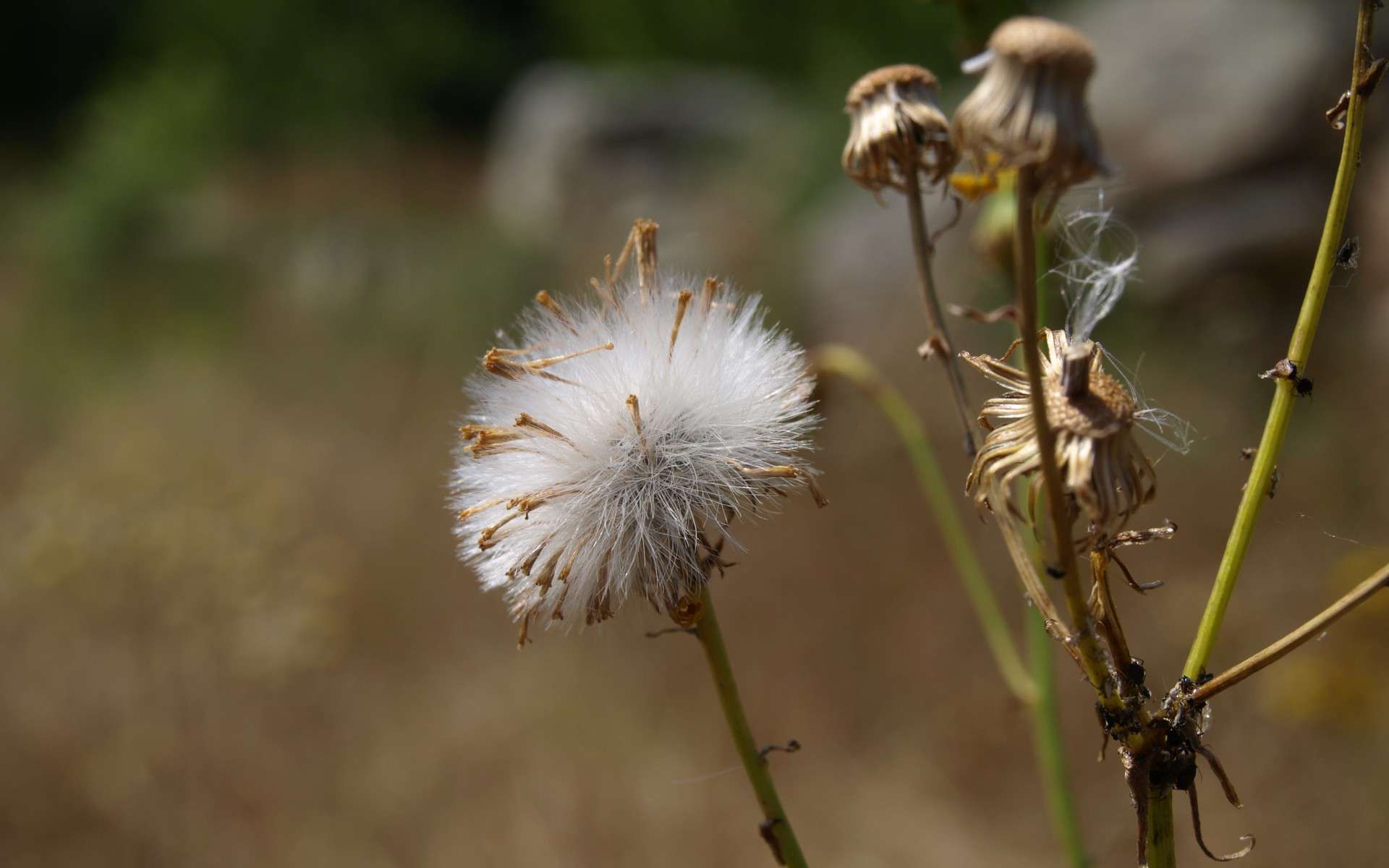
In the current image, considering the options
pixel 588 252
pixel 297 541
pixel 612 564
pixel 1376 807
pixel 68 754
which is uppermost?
pixel 588 252

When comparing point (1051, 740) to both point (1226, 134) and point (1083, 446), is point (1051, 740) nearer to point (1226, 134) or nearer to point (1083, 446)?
point (1083, 446)

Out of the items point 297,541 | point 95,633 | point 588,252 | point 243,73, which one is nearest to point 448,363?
point 588,252

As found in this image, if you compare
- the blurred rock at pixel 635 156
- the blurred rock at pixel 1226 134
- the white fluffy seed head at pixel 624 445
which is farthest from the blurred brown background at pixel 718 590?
the blurred rock at pixel 635 156

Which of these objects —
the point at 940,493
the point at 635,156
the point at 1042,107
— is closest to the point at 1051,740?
the point at 940,493

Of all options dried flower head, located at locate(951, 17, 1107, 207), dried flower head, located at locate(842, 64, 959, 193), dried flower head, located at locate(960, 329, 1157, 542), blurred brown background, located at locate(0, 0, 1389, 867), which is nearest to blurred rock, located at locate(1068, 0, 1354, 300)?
blurred brown background, located at locate(0, 0, 1389, 867)

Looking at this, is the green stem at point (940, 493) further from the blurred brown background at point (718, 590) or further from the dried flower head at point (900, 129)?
the dried flower head at point (900, 129)

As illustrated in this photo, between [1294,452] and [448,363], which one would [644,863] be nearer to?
[1294,452]
